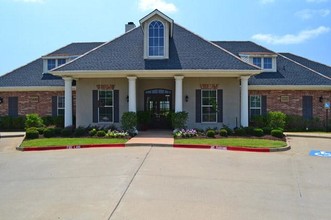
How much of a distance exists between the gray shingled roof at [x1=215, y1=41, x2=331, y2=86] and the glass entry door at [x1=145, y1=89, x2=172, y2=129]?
19.7 feet

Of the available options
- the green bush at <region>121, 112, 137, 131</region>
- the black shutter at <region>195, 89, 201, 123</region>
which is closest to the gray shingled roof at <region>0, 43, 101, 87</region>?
the green bush at <region>121, 112, 137, 131</region>

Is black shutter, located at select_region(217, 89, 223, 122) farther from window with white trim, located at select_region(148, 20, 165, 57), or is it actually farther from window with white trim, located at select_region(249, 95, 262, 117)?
window with white trim, located at select_region(148, 20, 165, 57)

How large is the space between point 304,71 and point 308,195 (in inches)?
713

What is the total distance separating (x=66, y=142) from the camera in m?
13.9

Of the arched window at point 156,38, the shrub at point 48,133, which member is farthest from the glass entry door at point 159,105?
the shrub at point 48,133

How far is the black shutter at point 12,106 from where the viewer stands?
72.9 feet

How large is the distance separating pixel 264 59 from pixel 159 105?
9206 millimetres

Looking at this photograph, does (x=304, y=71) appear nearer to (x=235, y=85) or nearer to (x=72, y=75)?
(x=235, y=85)

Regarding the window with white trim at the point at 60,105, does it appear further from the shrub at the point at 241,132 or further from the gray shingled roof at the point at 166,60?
the shrub at the point at 241,132

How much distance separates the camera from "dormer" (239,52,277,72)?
74.1 ft

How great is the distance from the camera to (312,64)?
26094 mm

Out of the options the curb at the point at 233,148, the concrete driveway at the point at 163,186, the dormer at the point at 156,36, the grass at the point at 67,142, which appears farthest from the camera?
the dormer at the point at 156,36

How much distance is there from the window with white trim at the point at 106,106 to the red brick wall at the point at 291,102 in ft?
31.3

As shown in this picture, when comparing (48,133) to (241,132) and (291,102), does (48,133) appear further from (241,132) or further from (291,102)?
(291,102)
